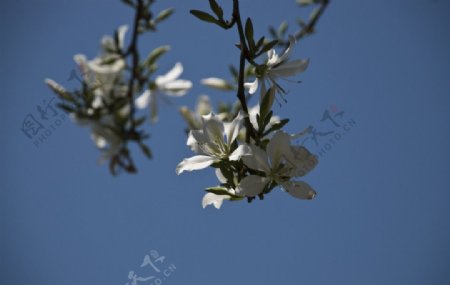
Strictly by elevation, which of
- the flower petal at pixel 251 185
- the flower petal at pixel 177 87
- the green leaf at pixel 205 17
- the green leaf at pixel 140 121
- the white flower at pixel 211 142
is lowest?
the flower petal at pixel 251 185

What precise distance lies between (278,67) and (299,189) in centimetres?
43

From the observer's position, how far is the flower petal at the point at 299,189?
51.9 inches

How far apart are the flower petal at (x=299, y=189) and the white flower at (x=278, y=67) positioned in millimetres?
340

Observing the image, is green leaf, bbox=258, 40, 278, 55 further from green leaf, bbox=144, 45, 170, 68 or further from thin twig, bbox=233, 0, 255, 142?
green leaf, bbox=144, 45, 170, 68

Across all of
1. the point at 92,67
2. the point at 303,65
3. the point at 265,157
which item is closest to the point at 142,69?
the point at 92,67

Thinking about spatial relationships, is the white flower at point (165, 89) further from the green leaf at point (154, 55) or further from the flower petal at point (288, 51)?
the flower petal at point (288, 51)

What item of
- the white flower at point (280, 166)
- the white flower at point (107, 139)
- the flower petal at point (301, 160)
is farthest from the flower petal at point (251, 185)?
the white flower at point (107, 139)

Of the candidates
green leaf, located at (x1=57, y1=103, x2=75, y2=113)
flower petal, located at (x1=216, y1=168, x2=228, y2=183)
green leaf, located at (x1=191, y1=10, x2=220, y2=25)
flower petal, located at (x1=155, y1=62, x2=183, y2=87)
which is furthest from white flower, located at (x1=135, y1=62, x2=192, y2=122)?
flower petal, located at (x1=216, y1=168, x2=228, y2=183)

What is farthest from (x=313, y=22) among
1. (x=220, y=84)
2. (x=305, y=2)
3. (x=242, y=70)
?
(x=242, y=70)

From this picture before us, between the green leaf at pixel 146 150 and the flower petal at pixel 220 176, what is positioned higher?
the green leaf at pixel 146 150

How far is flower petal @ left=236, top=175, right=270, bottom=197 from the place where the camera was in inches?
49.1

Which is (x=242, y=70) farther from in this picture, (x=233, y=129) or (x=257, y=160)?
(x=257, y=160)

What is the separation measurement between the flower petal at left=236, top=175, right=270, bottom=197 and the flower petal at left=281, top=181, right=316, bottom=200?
10cm

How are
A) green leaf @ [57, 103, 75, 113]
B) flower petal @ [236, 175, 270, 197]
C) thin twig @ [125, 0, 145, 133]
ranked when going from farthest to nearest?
green leaf @ [57, 103, 75, 113] < thin twig @ [125, 0, 145, 133] < flower petal @ [236, 175, 270, 197]
